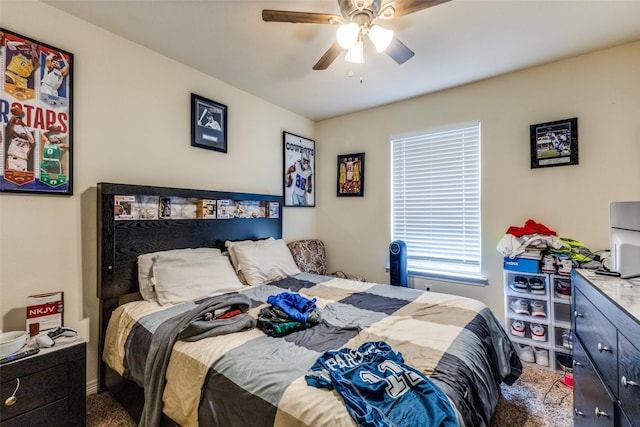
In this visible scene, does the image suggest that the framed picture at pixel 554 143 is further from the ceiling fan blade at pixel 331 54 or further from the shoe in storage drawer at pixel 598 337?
the ceiling fan blade at pixel 331 54

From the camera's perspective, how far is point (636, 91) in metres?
2.20


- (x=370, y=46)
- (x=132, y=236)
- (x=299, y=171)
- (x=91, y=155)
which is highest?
(x=370, y=46)

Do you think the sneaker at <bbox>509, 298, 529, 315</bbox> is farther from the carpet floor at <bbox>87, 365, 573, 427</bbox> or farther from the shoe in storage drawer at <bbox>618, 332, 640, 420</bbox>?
the shoe in storage drawer at <bbox>618, 332, 640, 420</bbox>

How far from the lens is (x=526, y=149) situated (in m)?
2.63

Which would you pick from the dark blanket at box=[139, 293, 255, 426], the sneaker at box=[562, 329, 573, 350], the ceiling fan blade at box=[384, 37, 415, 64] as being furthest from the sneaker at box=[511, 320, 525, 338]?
the ceiling fan blade at box=[384, 37, 415, 64]

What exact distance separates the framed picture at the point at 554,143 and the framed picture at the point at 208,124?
9.66 feet

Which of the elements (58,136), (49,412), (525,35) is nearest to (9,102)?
(58,136)

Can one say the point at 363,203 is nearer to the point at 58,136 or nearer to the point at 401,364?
the point at 401,364

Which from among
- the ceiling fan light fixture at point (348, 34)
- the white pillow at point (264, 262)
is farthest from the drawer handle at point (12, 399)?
the ceiling fan light fixture at point (348, 34)

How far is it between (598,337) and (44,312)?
2868 mm

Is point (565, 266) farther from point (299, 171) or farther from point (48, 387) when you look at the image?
point (48, 387)

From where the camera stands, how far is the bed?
1.08 m

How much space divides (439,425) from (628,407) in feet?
2.03

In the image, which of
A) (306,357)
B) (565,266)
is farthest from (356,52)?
(565,266)
